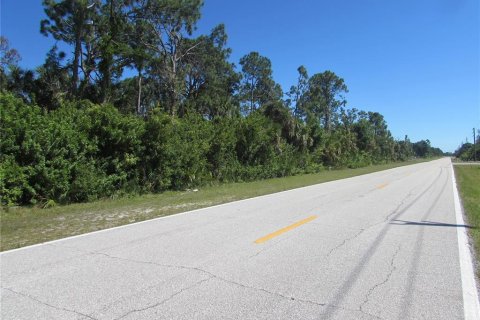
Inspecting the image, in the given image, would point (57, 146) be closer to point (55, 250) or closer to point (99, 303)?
point (55, 250)

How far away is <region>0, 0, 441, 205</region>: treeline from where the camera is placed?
42.7ft

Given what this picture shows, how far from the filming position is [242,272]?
17.8ft

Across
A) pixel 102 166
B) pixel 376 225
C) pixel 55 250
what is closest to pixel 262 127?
pixel 102 166

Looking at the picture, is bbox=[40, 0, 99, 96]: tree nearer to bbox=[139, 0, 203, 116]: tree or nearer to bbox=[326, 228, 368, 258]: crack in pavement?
bbox=[139, 0, 203, 116]: tree

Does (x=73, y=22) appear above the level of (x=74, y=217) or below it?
above

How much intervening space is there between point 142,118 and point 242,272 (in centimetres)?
1491

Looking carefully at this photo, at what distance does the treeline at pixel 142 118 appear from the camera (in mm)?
13000

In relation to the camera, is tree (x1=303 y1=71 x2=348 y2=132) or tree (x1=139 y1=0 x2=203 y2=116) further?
tree (x1=303 y1=71 x2=348 y2=132)

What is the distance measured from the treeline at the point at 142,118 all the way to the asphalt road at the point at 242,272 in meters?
6.05

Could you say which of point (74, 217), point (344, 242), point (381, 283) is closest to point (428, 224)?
point (344, 242)

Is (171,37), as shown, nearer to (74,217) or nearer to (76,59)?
(76,59)

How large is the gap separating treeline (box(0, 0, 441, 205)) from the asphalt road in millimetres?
6046

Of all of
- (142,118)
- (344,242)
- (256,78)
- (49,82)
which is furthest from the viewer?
(256,78)

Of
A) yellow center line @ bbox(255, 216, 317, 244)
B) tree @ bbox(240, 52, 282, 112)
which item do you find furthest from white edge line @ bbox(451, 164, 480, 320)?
tree @ bbox(240, 52, 282, 112)
